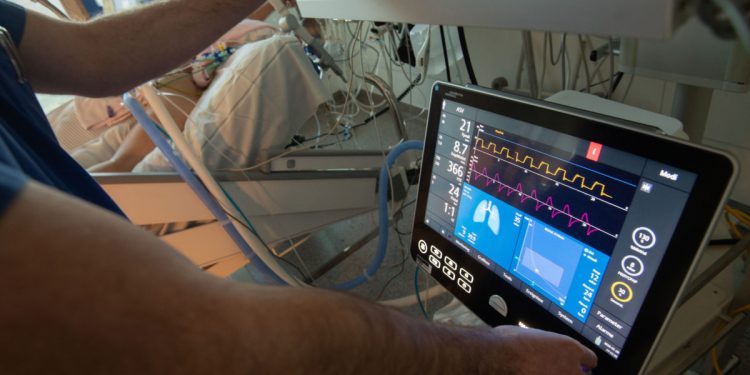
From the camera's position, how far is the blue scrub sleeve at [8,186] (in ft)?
0.79

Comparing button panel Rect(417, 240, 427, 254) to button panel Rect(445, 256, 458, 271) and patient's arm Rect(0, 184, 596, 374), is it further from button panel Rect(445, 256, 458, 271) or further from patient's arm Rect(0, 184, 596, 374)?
patient's arm Rect(0, 184, 596, 374)

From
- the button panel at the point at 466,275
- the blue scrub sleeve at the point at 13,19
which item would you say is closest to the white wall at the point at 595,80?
the button panel at the point at 466,275

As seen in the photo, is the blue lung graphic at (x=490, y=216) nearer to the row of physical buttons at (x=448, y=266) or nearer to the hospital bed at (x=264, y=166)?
the row of physical buttons at (x=448, y=266)

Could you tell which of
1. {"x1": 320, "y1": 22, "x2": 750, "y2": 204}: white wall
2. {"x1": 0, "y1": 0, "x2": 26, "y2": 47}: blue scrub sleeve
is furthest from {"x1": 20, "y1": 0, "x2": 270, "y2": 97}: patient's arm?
{"x1": 320, "y1": 22, "x2": 750, "y2": 204}: white wall

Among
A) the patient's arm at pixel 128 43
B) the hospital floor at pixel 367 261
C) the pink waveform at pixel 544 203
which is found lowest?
the hospital floor at pixel 367 261

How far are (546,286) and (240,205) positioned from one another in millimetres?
1020

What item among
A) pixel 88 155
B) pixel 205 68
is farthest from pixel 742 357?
pixel 88 155

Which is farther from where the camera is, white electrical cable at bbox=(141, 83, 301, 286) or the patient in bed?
the patient in bed

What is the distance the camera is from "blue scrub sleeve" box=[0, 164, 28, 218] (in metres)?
0.24

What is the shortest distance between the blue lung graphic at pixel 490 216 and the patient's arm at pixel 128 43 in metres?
0.57

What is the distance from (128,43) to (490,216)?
0.81 meters

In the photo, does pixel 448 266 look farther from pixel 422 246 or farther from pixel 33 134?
pixel 33 134

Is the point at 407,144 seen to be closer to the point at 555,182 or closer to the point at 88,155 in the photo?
the point at 555,182

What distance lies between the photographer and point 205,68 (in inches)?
73.1
